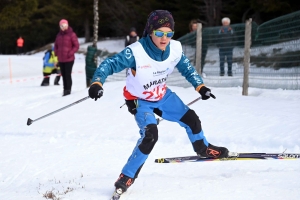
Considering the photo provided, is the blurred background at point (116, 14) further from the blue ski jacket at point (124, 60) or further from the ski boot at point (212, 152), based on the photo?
the blue ski jacket at point (124, 60)

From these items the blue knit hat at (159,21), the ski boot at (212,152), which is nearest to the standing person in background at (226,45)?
the ski boot at (212,152)

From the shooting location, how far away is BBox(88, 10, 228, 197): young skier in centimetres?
432

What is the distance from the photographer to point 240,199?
4.01 meters

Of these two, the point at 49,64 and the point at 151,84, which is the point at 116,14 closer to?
the point at 49,64

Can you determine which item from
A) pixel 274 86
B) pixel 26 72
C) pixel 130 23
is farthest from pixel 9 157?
pixel 130 23

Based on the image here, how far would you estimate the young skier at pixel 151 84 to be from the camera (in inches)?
170

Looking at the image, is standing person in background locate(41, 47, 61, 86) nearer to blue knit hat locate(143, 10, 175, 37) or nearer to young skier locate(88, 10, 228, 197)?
young skier locate(88, 10, 228, 197)

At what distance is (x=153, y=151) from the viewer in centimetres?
630

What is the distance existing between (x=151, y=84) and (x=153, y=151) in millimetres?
1954

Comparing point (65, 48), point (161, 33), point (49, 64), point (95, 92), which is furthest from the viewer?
point (49, 64)

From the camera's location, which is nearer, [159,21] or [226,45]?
[159,21]

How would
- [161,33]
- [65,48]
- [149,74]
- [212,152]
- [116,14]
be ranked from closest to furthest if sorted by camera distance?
[161,33], [149,74], [212,152], [65,48], [116,14]

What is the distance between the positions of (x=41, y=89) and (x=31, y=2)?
57.4ft

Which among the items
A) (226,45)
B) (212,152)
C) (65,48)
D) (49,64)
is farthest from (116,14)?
(212,152)
